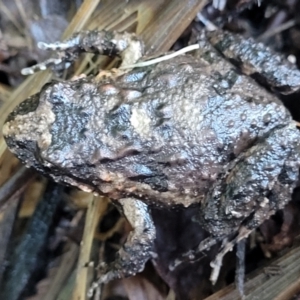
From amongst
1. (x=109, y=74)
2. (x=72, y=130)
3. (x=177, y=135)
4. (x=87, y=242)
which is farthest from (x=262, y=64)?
(x=87, y=242)

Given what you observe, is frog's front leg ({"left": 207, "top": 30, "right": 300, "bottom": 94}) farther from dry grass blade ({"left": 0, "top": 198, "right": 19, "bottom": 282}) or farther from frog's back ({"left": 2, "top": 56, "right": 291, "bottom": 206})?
dry grass blade ({"left": 0, "top": 198, "right": 19, "bottom": 282})

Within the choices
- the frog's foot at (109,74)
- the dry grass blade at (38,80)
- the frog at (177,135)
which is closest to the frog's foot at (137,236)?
the frog at (177,135)

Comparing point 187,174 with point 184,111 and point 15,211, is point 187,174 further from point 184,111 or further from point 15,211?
point 15,211

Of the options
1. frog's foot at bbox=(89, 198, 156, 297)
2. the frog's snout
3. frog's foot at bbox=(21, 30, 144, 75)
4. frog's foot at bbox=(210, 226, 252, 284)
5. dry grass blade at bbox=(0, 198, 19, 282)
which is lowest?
frog's foot at bbox=(210, 226, 252, 284)

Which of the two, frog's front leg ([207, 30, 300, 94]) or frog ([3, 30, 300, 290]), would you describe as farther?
frog's front leg ([207, 30, 300, 94])

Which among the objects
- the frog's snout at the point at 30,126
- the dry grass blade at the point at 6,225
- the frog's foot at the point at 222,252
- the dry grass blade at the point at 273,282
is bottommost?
the dry grass blade at the point at 273,282

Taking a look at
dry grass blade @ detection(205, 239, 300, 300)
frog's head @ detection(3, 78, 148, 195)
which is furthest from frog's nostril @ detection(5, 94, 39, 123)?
dry grass blade @ detection(205, 239, 300, 300)

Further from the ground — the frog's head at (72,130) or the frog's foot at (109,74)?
the frog's foot at (109,74)

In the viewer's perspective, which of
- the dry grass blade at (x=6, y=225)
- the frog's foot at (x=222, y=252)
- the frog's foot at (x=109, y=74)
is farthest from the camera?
the dry grass blade at (x=6, y=225)

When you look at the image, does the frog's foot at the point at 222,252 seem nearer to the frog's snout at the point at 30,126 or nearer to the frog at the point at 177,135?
the frog at the point at 177,135
